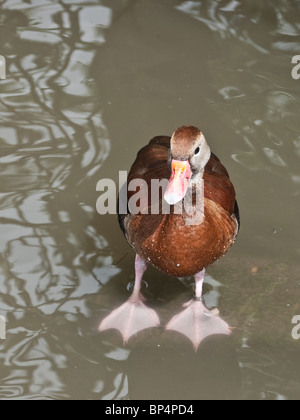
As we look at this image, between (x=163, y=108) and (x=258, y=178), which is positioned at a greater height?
(x=163, y=108)

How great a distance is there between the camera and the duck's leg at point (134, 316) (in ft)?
16.0

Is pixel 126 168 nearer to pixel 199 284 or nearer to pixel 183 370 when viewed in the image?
pixel 199 284

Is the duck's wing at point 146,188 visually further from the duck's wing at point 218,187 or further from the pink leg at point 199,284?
the pink leg at point 199,284

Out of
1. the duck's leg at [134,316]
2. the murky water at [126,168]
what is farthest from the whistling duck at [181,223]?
the murky water at [126,168]

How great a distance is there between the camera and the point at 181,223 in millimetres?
4477

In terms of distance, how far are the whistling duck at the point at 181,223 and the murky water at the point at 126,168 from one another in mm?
104

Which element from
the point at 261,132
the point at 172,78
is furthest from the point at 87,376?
the point at 172,78

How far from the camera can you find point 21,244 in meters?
5.31

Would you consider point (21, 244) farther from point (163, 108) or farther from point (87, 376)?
point (163, 108)

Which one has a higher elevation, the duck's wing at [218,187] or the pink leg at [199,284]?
the duck's wing at [218,187]

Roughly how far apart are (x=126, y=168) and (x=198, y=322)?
4.60ft

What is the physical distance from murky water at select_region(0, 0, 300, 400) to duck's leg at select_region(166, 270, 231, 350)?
58 mm

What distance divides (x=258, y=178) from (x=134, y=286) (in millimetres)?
1351

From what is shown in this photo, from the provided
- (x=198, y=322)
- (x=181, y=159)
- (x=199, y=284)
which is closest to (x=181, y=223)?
(x=181, y=159)
